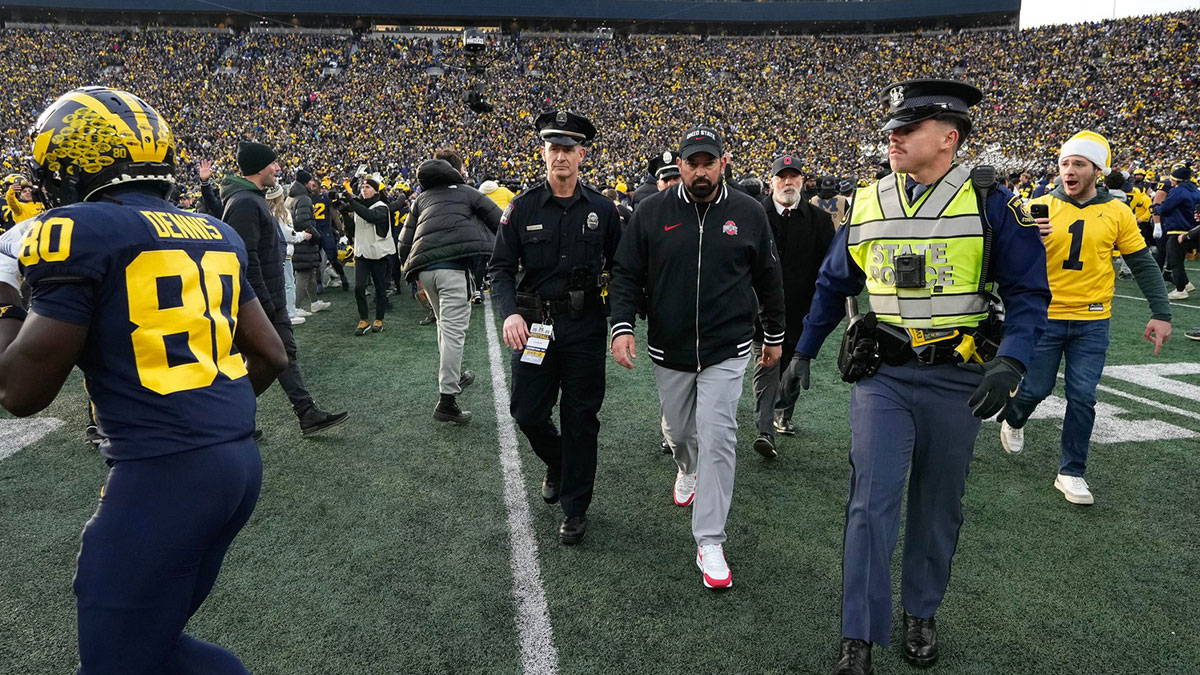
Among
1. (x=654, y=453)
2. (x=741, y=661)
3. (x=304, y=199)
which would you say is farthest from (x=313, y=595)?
(x=304, y=199)

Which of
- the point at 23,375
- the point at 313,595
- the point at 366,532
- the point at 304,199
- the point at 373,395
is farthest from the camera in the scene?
the point at 304,199

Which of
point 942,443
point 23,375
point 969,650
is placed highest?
point 23,375

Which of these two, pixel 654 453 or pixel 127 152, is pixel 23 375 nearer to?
pixel 127 152

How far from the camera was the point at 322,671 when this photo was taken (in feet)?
8.48

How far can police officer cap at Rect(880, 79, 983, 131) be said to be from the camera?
2.40m

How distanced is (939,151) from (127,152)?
2540 mm

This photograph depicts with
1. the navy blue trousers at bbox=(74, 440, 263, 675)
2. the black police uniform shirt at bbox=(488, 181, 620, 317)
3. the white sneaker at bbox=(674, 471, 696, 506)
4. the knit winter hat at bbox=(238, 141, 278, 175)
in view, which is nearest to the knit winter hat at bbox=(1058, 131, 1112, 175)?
the black police uniform shirt at bbox=(488, 181, 620, 317)

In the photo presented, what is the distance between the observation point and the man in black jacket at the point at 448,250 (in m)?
5.52

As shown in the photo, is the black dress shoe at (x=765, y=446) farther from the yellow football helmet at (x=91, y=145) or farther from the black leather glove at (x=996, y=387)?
the yellow football helmet at (x=91, y=145)

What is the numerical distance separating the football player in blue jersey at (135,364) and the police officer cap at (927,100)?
2.26 metres

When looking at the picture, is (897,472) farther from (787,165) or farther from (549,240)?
(787,165)

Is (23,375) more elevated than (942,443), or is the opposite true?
(23,375)

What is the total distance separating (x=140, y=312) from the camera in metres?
1.58

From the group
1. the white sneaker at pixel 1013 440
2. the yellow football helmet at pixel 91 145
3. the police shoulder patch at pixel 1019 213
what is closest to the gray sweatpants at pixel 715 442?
the police shoulder patch at pixel 1019 213
